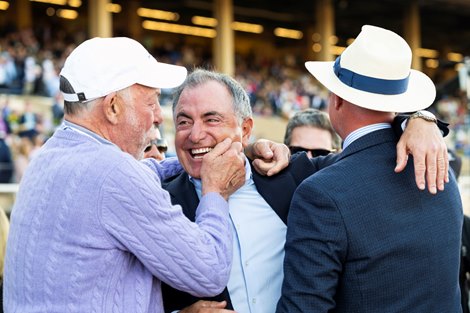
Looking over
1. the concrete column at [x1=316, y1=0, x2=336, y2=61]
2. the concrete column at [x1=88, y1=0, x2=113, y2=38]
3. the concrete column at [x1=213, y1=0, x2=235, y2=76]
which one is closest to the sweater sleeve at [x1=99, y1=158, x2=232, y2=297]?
the concrete column at [x1=88, y1=0, x2=113, y2=38]

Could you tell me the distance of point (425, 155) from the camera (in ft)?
8.36

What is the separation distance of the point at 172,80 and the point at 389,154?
791 mm

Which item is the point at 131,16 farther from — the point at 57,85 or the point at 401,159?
the point at 401,159

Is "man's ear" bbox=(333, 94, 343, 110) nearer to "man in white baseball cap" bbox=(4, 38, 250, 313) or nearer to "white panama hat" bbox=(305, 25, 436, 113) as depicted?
"white panama hat" bbox=(305, 25, 436, 113)

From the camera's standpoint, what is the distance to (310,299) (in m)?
2.45

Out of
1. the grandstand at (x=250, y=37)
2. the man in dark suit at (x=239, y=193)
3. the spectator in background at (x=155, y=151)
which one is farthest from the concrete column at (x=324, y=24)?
the man in dark suit at (x=239, y=193)

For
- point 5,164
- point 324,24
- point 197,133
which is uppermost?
point 324,24

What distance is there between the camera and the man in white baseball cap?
89.7 inches

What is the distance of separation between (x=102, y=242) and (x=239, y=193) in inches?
31.7

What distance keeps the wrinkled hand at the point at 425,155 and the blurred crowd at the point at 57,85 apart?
304 inches

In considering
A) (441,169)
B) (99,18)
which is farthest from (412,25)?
(441,169)

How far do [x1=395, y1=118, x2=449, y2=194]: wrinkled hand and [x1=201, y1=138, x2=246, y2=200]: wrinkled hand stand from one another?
0.57 meters

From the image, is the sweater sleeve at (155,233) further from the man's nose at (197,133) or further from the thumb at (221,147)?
the man's nose at (197,133)

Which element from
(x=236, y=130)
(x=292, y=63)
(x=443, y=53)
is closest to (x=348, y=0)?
(x=292, y=63)
